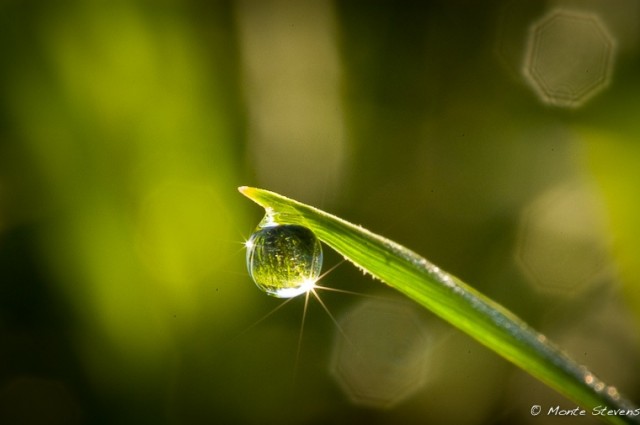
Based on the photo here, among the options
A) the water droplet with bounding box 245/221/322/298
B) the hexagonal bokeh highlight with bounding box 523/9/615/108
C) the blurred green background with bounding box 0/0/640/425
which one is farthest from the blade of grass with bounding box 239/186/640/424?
the hexagonal bokeh highlight with bounding box 523/9/615/108

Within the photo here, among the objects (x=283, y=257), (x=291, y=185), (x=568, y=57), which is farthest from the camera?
(x=568, y=57)

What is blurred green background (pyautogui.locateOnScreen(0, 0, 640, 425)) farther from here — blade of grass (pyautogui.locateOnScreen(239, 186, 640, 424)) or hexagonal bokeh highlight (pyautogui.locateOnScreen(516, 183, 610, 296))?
blade of grass (pyautogui.locateOnScreen(239, 186, 640, 424))

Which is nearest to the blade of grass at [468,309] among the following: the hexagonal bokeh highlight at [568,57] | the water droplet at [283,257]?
the water droplet at [283,257]

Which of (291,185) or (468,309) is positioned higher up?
(468,309)

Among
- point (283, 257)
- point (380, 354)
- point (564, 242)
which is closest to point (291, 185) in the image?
point (380, 354)

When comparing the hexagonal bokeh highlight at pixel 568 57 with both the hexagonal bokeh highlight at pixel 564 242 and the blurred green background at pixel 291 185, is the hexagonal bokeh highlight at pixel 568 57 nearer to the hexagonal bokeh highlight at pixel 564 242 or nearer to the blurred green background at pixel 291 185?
the blurred green background at pixel 291 185

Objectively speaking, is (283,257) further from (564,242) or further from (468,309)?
(564,242)
